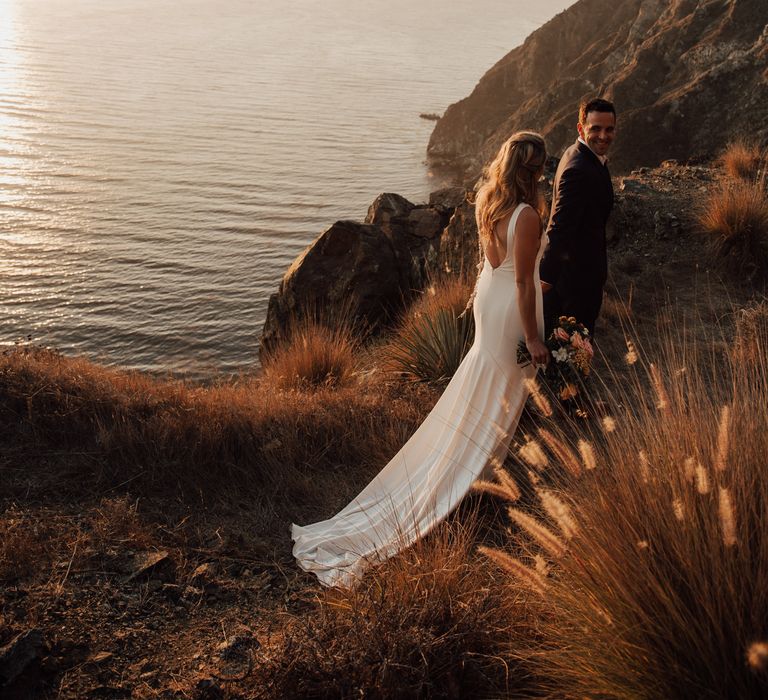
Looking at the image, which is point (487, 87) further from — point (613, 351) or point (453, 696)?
point (453, 696)

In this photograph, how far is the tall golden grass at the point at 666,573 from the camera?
2.41 metres

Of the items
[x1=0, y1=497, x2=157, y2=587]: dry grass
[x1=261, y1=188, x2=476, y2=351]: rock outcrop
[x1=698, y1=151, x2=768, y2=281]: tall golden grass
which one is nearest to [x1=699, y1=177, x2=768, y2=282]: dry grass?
[x1=698, y1=151, x2=768, y2=281]: tall golden grass

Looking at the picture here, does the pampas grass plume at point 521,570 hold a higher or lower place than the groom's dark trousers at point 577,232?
lower

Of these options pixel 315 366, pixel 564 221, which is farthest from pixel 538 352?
pixel 315 366

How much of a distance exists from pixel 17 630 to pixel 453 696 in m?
2.17

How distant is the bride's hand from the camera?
190 inches

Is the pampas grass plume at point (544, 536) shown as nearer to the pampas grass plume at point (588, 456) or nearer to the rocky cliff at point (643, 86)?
the pampas grass plume at point (588, 456)

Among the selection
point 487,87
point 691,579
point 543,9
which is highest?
point 543,9

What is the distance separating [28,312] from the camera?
59.1 ft

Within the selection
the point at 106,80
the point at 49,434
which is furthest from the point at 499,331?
the point at 106,80

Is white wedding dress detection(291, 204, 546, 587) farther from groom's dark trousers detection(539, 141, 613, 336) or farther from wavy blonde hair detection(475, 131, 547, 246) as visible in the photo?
groom's dark trousers detection(539, 141, 613, 336)

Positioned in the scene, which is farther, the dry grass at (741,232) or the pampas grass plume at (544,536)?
the dry grass at (741,232)

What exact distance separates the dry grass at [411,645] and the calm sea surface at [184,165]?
1171 cm

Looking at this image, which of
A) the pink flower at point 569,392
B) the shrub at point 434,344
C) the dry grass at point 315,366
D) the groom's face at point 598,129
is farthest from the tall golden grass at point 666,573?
the dry grass at point 315,366
